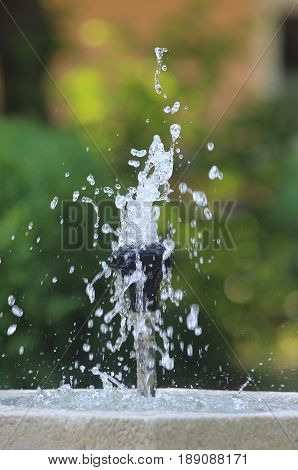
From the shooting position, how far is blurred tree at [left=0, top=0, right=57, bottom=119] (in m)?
6.31

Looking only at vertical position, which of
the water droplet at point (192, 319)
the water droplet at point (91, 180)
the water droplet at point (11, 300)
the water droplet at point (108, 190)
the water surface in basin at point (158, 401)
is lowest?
the water surface in basin at point (158, 401)

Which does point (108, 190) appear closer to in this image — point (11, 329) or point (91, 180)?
point (91, 180)

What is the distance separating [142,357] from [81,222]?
192 centimetres

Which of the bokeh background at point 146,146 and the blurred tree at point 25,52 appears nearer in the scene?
the bokeh background at point 146,146

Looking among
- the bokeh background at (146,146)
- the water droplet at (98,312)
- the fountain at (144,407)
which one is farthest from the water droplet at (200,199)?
the fountain at (144,407)

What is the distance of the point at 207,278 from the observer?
16.4 ft

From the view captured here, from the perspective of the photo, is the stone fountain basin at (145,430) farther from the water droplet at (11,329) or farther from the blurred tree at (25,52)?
the blurred tree at (25,52)

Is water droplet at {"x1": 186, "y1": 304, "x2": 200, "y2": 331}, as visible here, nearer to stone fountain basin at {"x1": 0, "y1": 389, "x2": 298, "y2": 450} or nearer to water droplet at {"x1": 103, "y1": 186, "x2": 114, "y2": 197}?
water droplet at {"x1": 103, "y1": 186, "x2": 114, "y2": 197}

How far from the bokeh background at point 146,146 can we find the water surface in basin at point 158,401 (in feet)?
4.65

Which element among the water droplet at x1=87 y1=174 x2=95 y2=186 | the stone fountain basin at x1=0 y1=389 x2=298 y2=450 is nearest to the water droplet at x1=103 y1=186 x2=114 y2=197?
the water droplet at x1=87 y1=174 x2=95 y2=186

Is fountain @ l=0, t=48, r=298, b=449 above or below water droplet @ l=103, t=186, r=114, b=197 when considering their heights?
below

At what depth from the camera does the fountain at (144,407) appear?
7.38ft

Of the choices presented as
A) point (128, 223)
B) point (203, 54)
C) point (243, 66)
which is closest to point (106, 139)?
point (203, 54)
